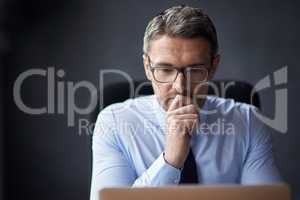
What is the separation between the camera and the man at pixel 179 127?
42.0 inches

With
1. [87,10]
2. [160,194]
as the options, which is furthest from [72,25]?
[160,194]

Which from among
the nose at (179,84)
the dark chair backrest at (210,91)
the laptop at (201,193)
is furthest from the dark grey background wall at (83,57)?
the laptop at (201,193)

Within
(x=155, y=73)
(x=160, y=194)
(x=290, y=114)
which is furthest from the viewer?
(x=290, y=114)

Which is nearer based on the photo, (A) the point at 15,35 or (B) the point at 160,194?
(B) the point at 160,194

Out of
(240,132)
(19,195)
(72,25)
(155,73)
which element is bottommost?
(19,195)

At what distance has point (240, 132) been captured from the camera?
46.4 inches

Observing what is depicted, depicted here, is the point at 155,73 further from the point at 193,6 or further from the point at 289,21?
the point at 289,21

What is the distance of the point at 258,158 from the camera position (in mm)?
1140

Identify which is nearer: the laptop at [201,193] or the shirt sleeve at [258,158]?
the laptop at [201,193]

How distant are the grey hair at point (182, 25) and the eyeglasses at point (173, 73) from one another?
0.20 ft

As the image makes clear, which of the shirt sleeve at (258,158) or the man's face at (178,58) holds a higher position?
the man's face at (178,58)

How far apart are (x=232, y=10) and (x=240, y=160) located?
324 millimetres

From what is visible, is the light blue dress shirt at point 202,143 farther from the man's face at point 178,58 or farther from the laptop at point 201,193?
the laptop at point 201,193

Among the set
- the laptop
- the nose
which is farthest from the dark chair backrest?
the laptop
